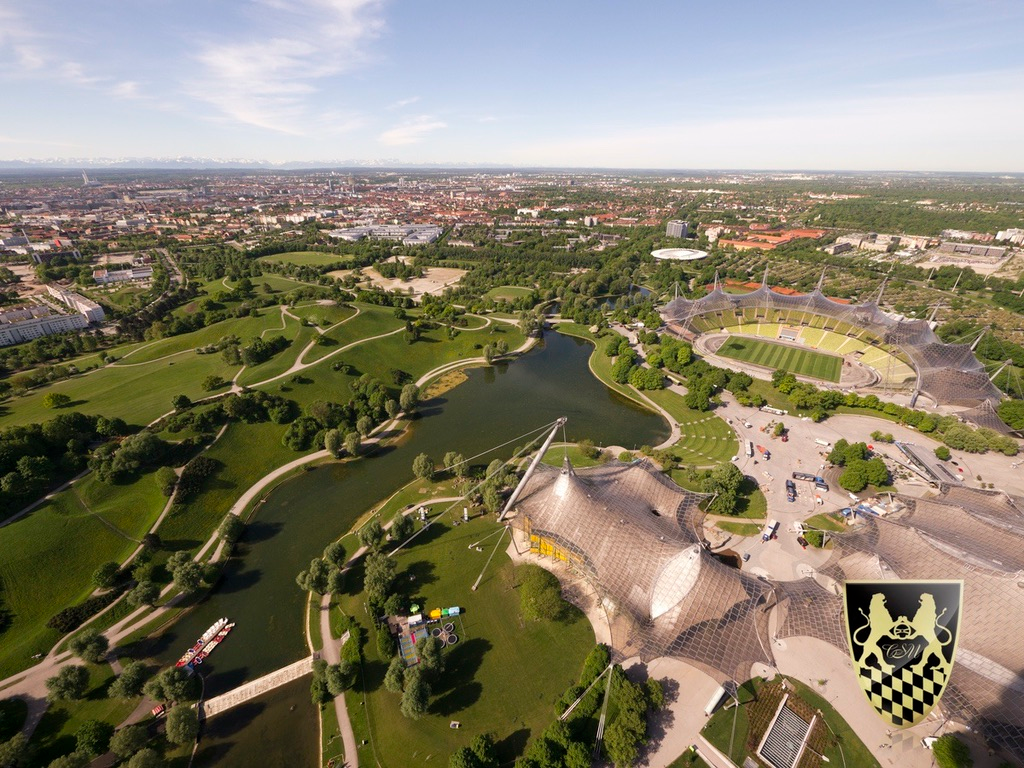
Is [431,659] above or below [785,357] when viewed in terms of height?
below

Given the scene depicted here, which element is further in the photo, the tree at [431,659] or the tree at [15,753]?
the tree at [431,659]

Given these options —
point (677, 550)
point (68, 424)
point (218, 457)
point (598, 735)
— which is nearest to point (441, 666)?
point (598, 735)

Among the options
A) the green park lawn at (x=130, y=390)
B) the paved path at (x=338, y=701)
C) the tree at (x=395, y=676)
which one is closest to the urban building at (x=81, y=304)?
the green park lawn at (x=130, y=390)

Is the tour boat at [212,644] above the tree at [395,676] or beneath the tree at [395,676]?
beneath

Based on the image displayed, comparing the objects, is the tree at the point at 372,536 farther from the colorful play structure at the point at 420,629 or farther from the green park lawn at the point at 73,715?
the green park lawn at the point at 73,715

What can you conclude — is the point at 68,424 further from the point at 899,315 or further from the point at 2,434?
the point at 899,315

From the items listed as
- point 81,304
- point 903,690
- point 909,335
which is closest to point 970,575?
point 903,690

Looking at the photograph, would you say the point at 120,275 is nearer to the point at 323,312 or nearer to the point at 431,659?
the point at 323,312

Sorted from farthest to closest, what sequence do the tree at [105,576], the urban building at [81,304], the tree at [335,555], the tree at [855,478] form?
1. the urban building at [81,304]
2. the tree at [855,478]
3. the tree at [335,555]
4. the tree at [105,576]
